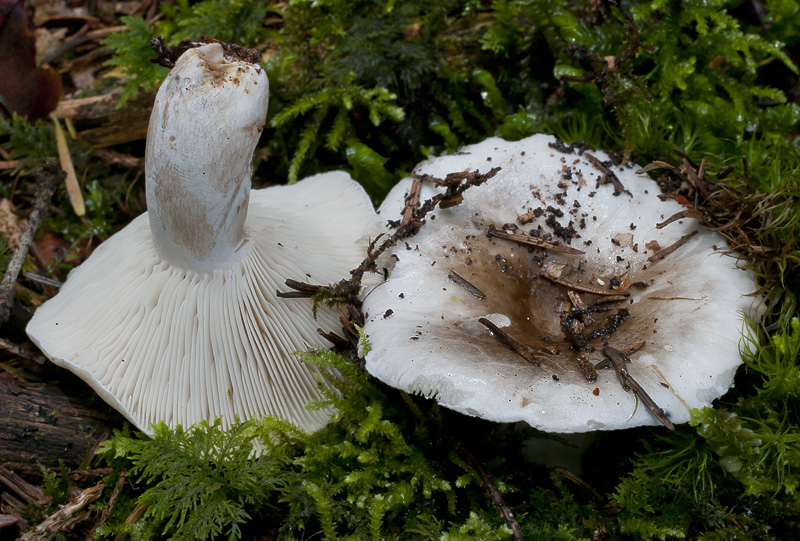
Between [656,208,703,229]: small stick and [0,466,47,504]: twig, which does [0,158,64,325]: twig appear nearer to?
[0,466,47,504]: twig

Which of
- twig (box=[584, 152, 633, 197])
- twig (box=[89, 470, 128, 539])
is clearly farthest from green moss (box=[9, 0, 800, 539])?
twig (box=[584, 152, 633, 197])

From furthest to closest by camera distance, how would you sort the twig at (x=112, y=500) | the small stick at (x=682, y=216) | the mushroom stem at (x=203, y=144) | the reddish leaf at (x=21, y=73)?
1. the reddish leaf at (x=21, y=73)
2. the small stick at (x=682, y=216)
3. the twig at (x=112, y=500)
4. the mushroom stem at (x=203, y=144)

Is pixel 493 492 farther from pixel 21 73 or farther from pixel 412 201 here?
pixel 21 73

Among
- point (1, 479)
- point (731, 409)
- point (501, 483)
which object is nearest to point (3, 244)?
point (1, 479)

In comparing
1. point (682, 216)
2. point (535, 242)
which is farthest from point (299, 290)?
point (682, 216)

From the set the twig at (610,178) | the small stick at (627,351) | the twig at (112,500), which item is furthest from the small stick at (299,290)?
the twig at (610,178)

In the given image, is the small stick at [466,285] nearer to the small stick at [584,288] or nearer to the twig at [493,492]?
the small stick at [584,288]

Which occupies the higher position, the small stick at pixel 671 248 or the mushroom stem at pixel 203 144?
the mushroom stem at pixel 203 144

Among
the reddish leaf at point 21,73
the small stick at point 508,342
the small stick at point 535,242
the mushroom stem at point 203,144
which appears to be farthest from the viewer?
the reddish leaf at point 21,73

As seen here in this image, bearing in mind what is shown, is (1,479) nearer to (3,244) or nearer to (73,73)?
(3,244)
